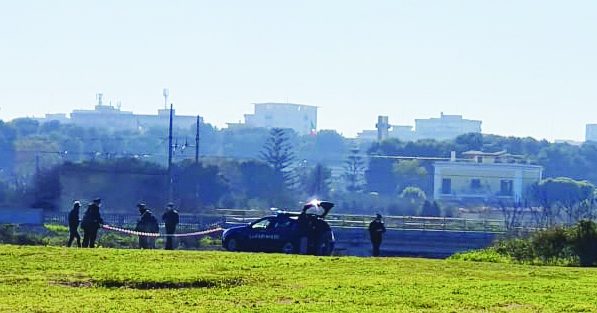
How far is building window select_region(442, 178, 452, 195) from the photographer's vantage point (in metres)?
99.1

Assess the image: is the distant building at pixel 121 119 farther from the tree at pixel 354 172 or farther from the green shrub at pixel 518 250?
the green shrub at pixel 518 250

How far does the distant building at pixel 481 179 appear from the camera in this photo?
97.8 m

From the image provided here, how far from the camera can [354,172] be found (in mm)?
106500

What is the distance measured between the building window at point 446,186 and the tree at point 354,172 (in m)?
6.42

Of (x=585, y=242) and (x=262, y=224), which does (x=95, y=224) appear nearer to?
(x=262, y=224)

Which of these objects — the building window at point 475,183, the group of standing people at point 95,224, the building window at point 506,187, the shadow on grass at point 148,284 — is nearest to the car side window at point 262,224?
the group of standing people at point 95,224

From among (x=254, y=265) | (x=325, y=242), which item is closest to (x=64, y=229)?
(x=325, y=242)

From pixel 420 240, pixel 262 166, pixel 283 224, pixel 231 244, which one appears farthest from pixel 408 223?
pixel 283 224

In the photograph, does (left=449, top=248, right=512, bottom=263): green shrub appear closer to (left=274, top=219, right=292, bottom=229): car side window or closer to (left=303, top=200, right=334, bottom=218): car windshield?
(left=303, top=200, right=334, bottom=218): car windshield

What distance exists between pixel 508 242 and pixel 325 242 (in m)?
4.15

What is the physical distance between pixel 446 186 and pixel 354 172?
962cm

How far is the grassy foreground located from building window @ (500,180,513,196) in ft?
251

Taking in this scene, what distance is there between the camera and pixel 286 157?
10038 cm

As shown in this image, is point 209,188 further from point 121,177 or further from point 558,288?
point 558,288
